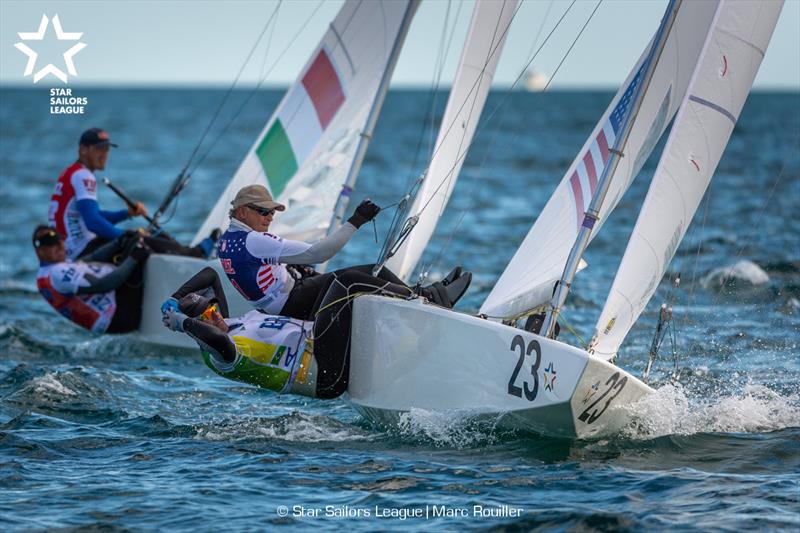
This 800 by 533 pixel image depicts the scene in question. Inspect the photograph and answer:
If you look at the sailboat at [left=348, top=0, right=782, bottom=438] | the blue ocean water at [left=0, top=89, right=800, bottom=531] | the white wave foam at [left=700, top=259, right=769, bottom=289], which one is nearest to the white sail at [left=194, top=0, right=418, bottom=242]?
the blue ocean water at [left=0, top=89, right=800, bottom=531]

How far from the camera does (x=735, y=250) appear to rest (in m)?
14.0

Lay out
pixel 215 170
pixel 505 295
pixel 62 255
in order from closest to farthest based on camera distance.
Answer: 1. pixel 505 295
2. pixel 62 255
3. pixel 215 170

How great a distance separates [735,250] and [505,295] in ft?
26.4

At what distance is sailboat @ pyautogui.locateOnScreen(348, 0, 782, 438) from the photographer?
586 cm

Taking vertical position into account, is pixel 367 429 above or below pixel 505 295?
below

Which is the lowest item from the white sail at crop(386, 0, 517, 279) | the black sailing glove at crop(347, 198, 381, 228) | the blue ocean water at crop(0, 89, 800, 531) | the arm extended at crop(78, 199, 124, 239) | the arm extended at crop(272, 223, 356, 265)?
the blue ocean water at crop(0, 89, 800, 531)

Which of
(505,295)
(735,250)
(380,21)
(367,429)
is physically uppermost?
(380,21)

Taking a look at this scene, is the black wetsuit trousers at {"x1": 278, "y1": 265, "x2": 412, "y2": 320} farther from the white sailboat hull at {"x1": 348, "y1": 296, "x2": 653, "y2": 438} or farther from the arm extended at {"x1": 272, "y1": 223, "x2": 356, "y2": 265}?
the arm extended at {"x1": 272, "y1": 223, "x2": 356, "y2": 265}

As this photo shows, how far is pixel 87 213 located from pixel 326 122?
6.64ft

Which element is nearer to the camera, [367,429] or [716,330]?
[367,429]

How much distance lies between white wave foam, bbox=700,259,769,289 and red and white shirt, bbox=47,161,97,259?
5.84 meters

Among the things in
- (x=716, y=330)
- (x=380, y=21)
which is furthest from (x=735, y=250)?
(x=380, y=21)

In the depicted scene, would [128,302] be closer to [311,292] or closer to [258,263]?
[311,292]

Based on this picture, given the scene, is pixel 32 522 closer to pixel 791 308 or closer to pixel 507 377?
pixel 507 377
